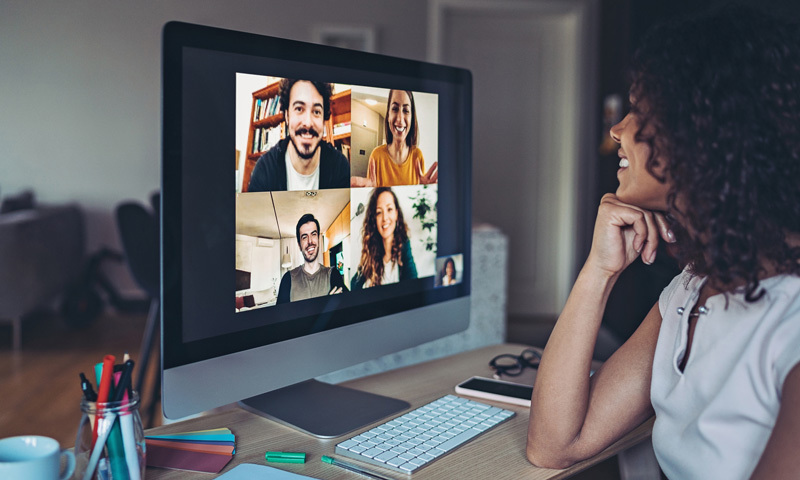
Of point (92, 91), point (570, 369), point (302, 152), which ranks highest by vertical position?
point (92, 91)

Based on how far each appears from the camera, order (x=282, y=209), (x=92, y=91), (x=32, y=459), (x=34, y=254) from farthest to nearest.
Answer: (x=92, y=91)
(x=34, y=254)
(x=282, y=209)
(x=32, y=459)

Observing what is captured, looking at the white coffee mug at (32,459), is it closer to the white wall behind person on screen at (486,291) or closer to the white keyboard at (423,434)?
the white keyboard at (423,434)

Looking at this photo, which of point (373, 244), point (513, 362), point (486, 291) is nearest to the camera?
point (373, 244)

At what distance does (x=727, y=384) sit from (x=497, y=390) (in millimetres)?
383

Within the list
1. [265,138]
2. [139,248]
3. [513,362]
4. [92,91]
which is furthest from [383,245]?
[92,91]

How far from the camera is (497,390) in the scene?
3.51 ft

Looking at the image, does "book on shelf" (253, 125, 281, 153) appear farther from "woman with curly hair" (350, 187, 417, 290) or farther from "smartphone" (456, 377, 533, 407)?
"smartphone" (456, 377, 533, 407)

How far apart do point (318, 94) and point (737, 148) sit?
51cm

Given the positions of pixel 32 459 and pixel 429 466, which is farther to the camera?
pixel 429 466

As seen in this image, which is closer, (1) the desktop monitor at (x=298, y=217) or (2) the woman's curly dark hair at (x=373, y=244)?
(1) the desktop monitor at (x=298, y=217)

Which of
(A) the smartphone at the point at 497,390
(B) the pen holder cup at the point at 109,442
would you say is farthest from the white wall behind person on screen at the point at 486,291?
(B) the pen holder cup at the point at 109,442

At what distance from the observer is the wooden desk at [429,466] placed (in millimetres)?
785

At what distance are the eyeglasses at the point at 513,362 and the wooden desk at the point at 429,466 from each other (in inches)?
4.8

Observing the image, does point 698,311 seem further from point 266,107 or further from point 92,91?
point 92,91
